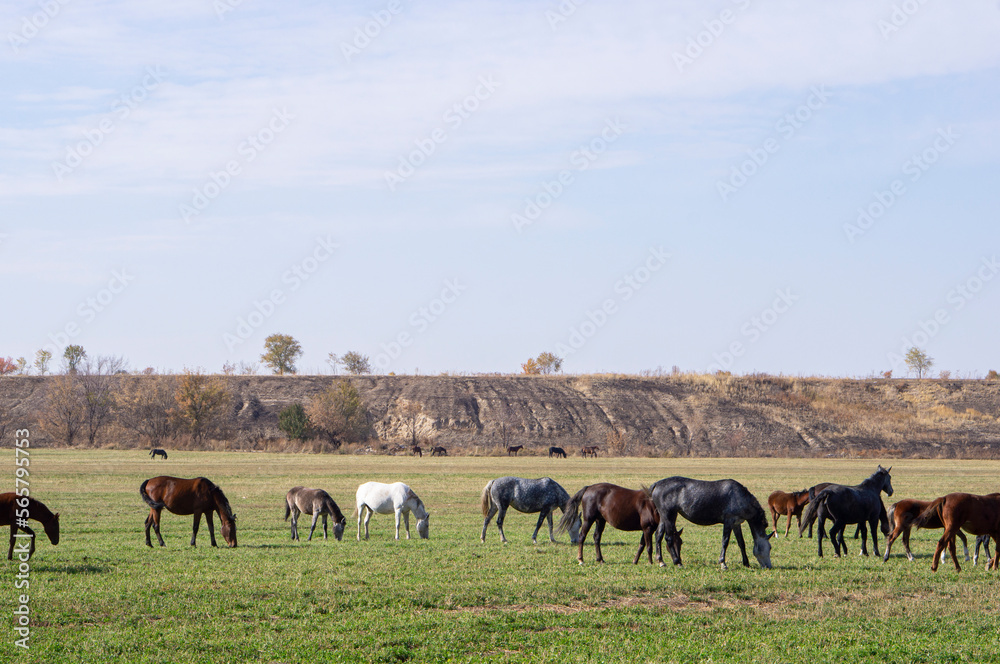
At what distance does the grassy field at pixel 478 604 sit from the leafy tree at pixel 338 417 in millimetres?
63885

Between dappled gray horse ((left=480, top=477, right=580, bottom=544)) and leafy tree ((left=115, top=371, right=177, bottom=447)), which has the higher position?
leafy tree ((left=115, top=371, right=177, bottom=447))

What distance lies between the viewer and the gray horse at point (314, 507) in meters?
20.2

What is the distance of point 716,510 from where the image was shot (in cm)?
1534

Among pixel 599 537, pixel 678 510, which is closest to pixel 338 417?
pixel 599 537

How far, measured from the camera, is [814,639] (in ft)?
34.9

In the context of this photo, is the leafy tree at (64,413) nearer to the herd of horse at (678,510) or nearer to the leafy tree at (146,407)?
the leafy tree at (146,407)

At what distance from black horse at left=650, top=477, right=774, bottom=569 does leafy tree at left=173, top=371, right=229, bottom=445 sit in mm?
76960

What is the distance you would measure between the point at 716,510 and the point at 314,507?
32.2 feet

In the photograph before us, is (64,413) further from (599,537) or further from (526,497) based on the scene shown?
(599,537)

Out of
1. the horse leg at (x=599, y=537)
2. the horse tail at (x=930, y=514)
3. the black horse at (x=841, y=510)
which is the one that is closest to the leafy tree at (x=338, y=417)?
the horse leg at (x=599, y=537)

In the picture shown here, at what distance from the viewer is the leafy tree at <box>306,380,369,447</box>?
276 feet

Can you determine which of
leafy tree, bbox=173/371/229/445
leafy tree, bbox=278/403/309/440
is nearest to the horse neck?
leafy tree, bbox=278/403/309/440

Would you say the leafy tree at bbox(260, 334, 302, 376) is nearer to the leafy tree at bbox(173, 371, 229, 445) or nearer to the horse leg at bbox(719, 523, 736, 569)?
the leafy tree at bbox(173, 371, 229, 445)

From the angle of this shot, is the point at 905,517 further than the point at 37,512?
Yes
